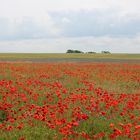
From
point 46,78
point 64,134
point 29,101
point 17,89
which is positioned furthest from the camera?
point 46,78

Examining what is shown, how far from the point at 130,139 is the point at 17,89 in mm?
7010

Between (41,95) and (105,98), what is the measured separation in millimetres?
2533

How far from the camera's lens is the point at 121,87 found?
60.8ft

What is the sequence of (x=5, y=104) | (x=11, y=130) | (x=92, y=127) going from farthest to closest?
1. (x=5, y=104)
2. (x=92, y=127)
3. (x=11, y=130)

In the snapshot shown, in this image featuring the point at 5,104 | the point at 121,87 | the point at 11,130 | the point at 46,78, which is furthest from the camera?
the point at 46,78

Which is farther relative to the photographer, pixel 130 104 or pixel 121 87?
pixel 121 87

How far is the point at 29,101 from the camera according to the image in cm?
1269

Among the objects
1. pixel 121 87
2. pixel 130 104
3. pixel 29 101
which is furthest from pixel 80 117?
pixel 121 87

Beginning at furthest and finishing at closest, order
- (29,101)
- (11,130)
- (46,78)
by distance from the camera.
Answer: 1. (46,78)
2. (29,101)
3. (11,130)

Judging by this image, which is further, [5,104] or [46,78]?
[46,78]

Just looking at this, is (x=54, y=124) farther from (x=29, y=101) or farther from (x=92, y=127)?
(x=29, y=101)

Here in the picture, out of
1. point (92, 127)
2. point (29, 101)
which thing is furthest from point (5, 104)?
point (92, 127)

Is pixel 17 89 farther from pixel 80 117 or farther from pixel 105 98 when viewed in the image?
pixel 80 117

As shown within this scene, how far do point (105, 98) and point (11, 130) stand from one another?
12.0ft
